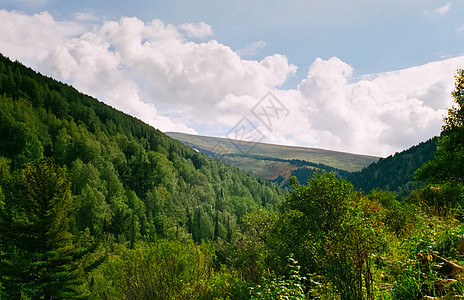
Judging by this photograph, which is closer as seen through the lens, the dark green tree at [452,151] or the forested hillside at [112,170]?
the dark green tree at [452,151]

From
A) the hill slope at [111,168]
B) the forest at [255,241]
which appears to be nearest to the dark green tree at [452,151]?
the forest at [255,241]

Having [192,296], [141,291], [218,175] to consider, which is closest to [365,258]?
[192,296]

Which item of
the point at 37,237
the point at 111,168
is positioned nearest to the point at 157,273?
the point at 37,237

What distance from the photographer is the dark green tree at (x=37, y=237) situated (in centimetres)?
2119

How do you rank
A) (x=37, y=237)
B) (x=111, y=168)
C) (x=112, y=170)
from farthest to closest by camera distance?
(x=112, y=170), (x=111, y=168), (x=37, y=237)

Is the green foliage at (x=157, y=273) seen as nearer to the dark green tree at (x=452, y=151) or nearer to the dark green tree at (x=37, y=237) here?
the dark green tree at (x=37, y=237)

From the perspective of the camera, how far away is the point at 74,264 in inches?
931

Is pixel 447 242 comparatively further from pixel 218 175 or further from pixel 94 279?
pixel 218 175

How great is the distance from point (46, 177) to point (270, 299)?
21825mm

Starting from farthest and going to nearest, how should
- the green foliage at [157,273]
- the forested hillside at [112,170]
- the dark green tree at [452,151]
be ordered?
1. the forested hillside at [112,170]
2. the green foliage at [157,273]
3. the dark green tree at [452,151]

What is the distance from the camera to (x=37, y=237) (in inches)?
864

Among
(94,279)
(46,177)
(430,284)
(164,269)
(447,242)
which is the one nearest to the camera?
(430,284)

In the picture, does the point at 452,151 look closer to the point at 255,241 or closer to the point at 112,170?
the point at 255,241

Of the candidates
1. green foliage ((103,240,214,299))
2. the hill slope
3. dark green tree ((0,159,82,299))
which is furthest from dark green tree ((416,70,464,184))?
the hill slope
